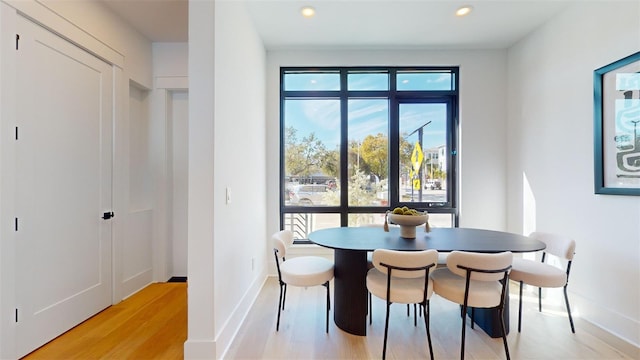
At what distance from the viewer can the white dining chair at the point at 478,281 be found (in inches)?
68.4

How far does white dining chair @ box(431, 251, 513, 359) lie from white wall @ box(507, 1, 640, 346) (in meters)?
1.14

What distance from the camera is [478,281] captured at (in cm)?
189

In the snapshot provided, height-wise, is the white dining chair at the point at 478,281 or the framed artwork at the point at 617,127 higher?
the framed artwork at the point at 617,127

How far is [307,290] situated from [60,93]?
2.97 meters

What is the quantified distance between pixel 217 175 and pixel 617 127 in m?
3.22

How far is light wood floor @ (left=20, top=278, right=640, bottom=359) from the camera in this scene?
1.95m

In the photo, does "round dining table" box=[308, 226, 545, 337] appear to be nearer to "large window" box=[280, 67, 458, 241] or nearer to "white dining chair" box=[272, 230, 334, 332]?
"white dining chair" box=[272, 230, 334, 332]

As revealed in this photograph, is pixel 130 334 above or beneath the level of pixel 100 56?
beneath

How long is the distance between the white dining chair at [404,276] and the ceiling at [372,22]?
239 cm

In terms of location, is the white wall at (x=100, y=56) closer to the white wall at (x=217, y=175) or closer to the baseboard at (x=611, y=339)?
the white wall at (x=217, y=175)

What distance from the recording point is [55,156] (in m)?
2.13

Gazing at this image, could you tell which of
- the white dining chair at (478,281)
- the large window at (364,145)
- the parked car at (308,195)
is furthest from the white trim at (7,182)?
the white dining chair at (478,281)

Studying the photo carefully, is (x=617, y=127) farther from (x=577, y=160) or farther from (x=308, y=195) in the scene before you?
(x=308, y=195)

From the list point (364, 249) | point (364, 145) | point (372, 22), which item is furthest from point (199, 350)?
point (372, 22)
